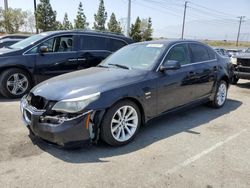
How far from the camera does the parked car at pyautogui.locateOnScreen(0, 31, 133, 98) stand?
700 centimetres

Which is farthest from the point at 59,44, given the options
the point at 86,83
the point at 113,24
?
the point at 113,24

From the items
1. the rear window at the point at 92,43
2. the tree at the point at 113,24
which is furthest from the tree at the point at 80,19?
the rear window at the point at 92,43

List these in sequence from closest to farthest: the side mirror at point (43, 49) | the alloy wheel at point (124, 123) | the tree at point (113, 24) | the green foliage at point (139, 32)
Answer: the alloy wheel at point (124, 123) → the side mirror at point (43, 49) → the green foliage at point (139, 32) → the tree at point (113, 24)

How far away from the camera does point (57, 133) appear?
3535 millimetres

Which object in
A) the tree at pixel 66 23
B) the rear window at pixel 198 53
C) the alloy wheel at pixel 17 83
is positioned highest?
the tree at pixel 66 23

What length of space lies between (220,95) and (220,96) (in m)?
0.03

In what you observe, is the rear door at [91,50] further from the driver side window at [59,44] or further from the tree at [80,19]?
the tree at [80,19]

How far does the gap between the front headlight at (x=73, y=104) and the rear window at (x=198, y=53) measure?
2.73 meters

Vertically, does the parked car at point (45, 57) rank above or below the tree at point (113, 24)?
below

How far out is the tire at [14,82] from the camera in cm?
692

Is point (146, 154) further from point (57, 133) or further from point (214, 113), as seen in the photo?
point (214, 113)

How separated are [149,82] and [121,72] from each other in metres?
0.50

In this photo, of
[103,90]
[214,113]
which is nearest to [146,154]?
[103,90]

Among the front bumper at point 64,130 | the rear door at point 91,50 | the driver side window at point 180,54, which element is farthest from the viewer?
the rear door at point 91,50
